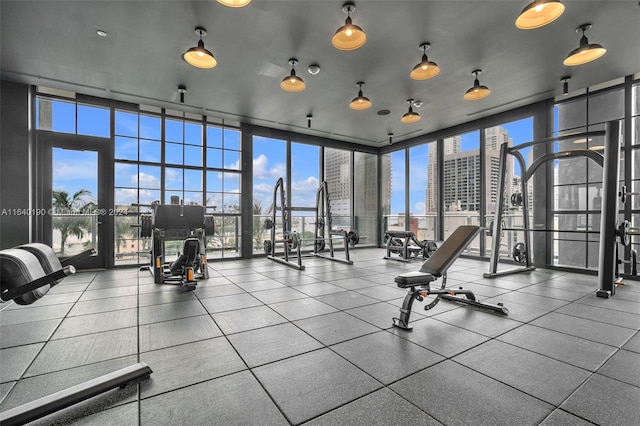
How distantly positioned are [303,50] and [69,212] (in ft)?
18.0

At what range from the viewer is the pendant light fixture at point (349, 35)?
10.6ft

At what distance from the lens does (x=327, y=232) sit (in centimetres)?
805

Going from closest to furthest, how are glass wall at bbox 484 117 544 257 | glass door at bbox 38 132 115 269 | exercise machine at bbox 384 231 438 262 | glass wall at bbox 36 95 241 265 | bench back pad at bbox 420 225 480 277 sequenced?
1. bench back pad at bbox 420 225 480 277
2. glass door at bbox 38 132 115 269
3. glass wall at bbox 36 95 241 265
4. glass wall at bbox 484 117 544 257
5. exercise machine at bbox 384 231 438 262

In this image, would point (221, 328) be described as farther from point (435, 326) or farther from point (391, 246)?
point (391, 246)

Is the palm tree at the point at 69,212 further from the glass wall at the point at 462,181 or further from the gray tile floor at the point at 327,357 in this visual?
the glass wall at the point at 462,181

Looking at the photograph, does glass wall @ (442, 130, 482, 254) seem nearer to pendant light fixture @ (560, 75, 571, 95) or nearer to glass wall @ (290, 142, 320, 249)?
pendant light fixture @ (560, 75, 571, 95)

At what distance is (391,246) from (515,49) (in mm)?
4557

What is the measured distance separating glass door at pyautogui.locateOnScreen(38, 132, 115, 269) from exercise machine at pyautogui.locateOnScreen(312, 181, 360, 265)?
4542 millimetres

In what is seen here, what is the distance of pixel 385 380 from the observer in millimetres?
1968

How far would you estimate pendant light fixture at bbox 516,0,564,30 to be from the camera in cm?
288

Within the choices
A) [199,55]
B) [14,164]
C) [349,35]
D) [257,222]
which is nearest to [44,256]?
[199,55]

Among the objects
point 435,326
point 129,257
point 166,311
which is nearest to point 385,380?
point 435,326

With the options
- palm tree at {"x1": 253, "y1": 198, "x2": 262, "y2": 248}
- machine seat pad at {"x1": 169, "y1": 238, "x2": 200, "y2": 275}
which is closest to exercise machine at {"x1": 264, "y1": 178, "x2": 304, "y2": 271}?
palm tree at {"x1": 253, "y1": 198, "x2": 262, "y2": 248}

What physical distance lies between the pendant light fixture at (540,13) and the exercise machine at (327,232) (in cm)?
485
